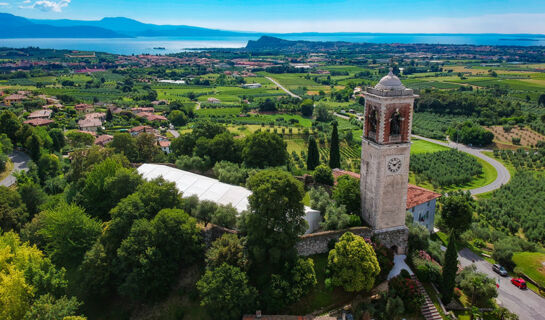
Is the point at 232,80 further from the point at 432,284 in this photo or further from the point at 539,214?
the point at 432,284

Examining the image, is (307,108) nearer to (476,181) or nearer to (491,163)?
(491,163)

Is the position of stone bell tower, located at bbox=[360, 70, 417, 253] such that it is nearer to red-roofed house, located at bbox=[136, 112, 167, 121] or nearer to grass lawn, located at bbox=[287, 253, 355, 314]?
grass lawn, located at bbox=[287, 253, 355, 314]

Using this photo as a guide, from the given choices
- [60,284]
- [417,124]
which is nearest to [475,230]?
[60,284]

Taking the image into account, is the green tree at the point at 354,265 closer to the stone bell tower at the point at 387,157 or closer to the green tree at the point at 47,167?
the stone bell tower at the point at 387,157

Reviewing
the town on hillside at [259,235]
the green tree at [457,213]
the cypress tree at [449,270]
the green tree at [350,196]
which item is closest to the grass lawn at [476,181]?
the town on hillside at [259,235]

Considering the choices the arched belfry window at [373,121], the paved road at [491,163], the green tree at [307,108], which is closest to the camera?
the arched belfry window at [373,121]

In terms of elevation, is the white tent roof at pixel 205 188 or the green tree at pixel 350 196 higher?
the green tree at pixel 350 196

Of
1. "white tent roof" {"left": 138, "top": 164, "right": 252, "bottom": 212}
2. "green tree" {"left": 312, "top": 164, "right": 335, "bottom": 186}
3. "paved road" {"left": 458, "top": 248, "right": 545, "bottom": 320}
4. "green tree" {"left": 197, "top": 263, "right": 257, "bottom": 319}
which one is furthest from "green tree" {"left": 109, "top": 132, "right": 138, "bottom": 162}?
"paved road" {"left": 458, "top": 248, "right": 545, "bottom": 320}

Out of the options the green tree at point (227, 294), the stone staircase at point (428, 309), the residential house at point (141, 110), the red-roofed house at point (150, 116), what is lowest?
the stone staircase at point (428, 309)
